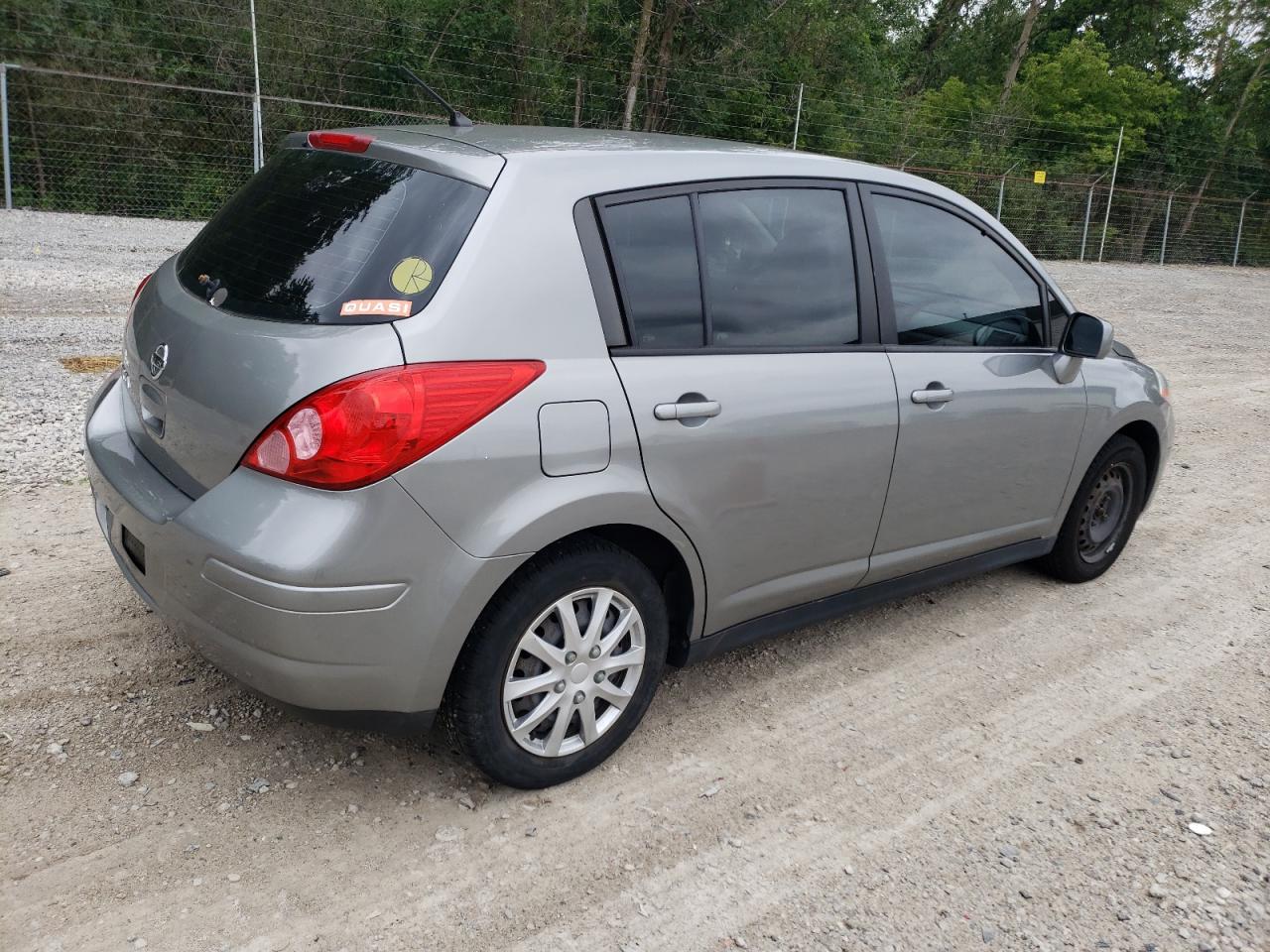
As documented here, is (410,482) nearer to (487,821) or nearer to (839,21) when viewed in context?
(487,821)

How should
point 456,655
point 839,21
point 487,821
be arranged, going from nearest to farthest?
point 456,655 < point 487,821 < point 839,21

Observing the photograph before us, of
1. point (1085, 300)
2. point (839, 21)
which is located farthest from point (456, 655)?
point (839, 21)

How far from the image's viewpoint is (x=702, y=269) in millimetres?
3266

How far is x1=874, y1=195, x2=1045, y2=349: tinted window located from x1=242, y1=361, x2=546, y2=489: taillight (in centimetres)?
181

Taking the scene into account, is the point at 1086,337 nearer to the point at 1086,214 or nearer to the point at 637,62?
the point at 637,62

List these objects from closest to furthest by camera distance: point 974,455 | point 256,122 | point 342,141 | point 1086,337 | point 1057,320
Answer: point 342,141
point 974,455
point 1086,337
point 1057,320
point 256,122

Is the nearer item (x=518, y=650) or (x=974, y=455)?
(x=518, y=650)

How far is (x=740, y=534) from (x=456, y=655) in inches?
39.0

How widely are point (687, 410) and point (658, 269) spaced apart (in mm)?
427

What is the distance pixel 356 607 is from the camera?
262 centimetres

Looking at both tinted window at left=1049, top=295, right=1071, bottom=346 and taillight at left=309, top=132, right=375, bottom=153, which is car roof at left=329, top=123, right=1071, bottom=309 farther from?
tinted window at left=1049, top=295, right=1071, bottom=346

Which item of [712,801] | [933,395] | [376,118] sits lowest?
[712,801]

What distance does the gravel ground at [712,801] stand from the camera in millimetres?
2668

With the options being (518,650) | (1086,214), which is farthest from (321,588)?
(1086,214)
